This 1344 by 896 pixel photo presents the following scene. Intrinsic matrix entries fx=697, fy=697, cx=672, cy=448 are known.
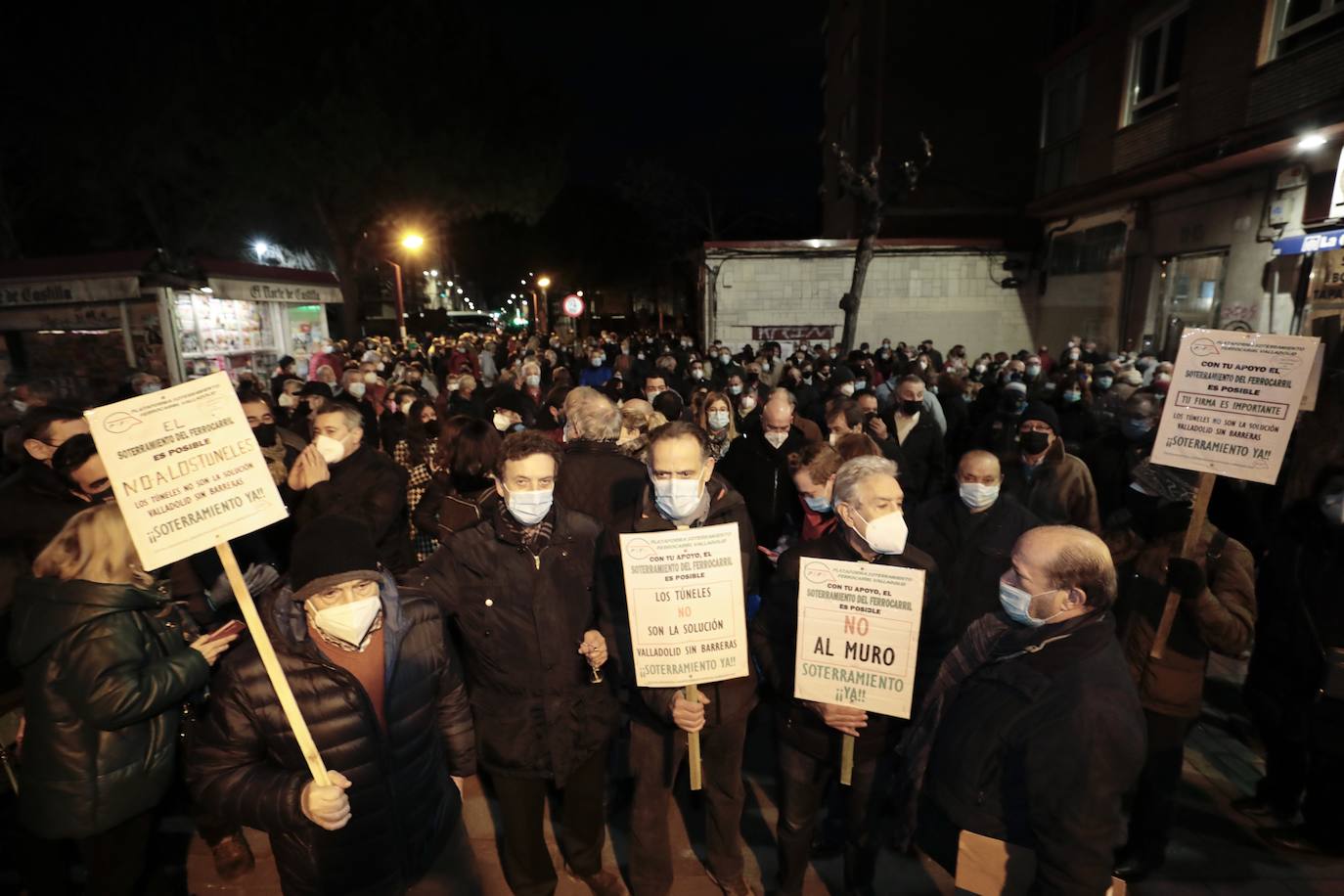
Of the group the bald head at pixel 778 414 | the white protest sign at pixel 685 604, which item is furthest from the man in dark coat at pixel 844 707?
the bald head at pixel 778 414

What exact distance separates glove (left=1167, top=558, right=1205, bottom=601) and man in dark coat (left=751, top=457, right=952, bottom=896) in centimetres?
97

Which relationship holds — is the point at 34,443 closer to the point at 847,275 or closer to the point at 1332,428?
the point at 1332,428

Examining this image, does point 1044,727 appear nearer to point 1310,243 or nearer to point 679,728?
point 679,728

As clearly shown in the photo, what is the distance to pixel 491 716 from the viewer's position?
9.02 feet

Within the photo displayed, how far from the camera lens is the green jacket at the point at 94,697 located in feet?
7.52

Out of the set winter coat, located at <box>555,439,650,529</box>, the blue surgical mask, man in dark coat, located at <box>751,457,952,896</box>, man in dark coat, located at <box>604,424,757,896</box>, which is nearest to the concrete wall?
winter coat, located at <box>555,439,650,529</box>

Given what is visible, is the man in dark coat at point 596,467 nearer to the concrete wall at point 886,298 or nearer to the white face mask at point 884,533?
the white face mask at point 884,533

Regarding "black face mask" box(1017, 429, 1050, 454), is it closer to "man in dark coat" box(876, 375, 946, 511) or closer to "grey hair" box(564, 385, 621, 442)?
"man in dark coat" box(876, 375, 946, 511)

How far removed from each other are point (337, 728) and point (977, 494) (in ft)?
10.0

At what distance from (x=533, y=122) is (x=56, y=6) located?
528 inches

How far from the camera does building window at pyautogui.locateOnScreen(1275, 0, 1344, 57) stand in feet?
30.5

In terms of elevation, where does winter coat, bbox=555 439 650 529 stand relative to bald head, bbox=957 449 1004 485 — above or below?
below

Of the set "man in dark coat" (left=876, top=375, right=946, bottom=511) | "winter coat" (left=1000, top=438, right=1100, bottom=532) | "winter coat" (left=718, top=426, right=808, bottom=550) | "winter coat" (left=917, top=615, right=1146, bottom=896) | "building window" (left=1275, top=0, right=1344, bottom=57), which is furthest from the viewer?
"building window" (left=1275, top=0, right=1344, bottom=57)

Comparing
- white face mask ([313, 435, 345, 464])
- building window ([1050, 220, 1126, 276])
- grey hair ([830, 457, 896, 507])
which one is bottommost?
white face mask ([313, 435, 345, 464])
